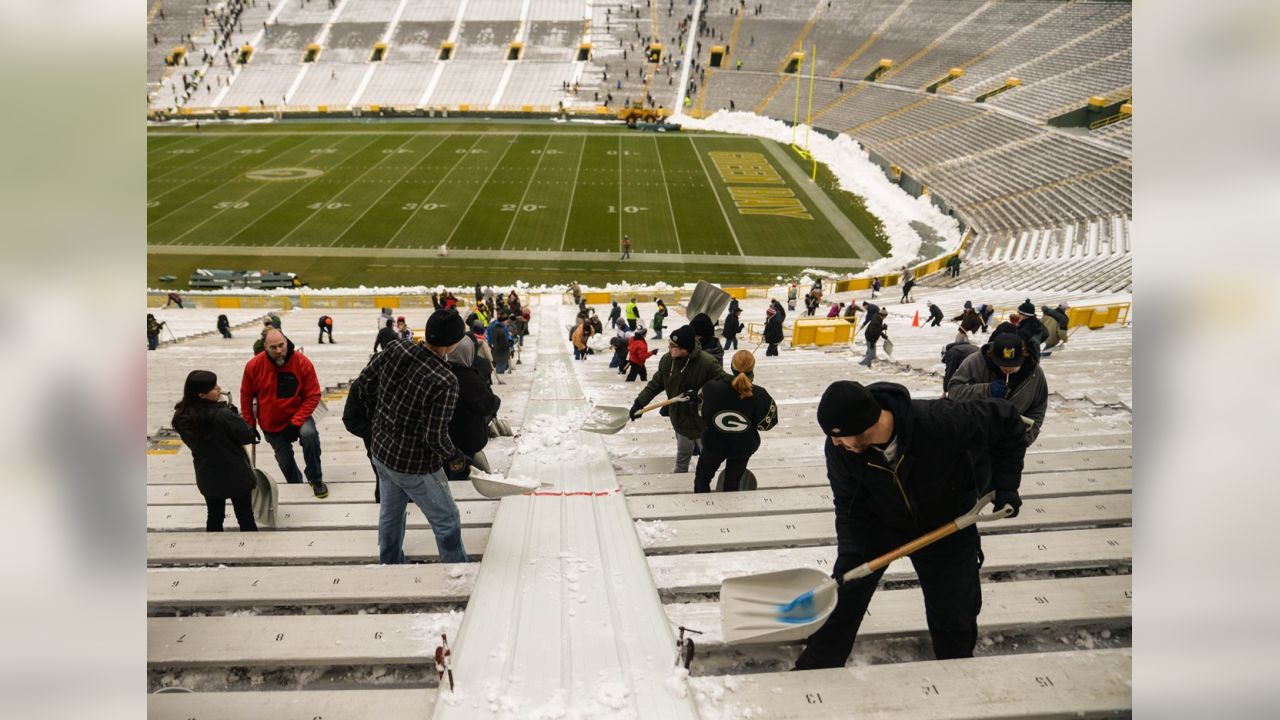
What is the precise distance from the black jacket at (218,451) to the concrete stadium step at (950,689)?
10.6ft

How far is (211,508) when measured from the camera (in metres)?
4.73

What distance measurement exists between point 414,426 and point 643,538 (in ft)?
4.93

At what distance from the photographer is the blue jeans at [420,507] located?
420 cm

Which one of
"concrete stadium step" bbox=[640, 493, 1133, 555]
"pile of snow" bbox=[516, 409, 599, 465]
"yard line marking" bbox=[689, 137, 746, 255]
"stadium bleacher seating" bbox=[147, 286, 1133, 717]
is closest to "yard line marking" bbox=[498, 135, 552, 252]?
"yard line marking" bbox=[689, 137, 746, 255]

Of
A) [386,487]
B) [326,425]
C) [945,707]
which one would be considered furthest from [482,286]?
[945,707]

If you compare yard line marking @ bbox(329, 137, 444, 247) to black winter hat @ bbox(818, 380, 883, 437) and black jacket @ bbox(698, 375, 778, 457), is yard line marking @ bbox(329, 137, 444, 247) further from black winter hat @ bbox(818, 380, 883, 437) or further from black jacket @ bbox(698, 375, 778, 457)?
black winter hat @ bbox(818, 380, 883, 437)

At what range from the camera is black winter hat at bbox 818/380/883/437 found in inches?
125

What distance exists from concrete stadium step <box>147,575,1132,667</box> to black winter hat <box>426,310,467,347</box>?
1.46 meters

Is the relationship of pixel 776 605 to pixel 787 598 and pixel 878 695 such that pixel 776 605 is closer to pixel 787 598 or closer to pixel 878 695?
pixel 787 598

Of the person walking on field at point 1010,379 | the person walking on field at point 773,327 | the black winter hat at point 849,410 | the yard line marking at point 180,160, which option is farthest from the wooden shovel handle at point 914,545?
the yard line marking at point 180,160
